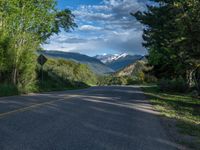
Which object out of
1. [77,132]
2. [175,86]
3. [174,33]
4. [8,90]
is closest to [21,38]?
[8,90]

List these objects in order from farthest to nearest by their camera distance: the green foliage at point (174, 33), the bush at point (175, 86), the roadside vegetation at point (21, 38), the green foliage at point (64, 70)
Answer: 1. the green foliage at point (64, 70)
2. the bush at point (175, 86)
3. the roadside vegetation at point (21, 38)
4. the green foliage at point (174, 33)

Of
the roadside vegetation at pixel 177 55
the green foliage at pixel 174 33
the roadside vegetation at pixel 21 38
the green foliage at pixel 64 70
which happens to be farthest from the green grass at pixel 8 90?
the green foliage at pixel 64 70

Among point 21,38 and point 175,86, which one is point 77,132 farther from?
point 175,86

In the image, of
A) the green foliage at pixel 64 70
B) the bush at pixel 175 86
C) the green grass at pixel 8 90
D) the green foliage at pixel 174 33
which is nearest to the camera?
the green foliage at pixel 174 33

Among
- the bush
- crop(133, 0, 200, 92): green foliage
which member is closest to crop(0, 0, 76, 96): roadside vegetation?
crop(133, 0, 200, 92): green foliage

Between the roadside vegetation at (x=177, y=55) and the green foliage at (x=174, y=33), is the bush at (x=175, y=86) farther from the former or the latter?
the green foliage at (x=174, y=33)

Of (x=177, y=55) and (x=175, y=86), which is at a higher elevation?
(x=177, y=55)

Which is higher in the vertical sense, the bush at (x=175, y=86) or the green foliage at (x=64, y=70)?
the green foliage at (x=64, y=70)

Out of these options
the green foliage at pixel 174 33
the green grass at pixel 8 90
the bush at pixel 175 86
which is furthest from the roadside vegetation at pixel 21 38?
the bush at pixel 175 86

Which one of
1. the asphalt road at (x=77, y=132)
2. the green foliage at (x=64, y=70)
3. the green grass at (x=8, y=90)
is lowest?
the asphalt road at (x=77, y=132)

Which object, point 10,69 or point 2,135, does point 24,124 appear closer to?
point 2,135

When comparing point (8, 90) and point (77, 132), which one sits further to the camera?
point (8, 90)

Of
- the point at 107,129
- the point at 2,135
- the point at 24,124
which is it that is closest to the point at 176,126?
the point at 107,129

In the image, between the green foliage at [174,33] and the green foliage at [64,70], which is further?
the green foliage at [64,70]
